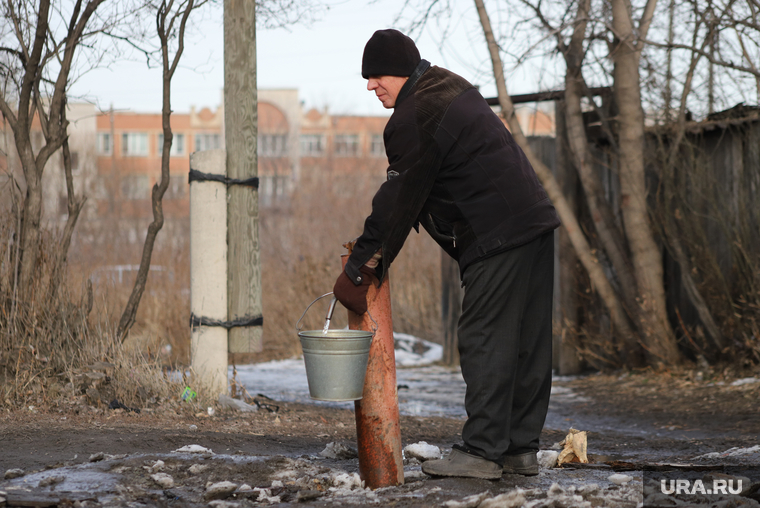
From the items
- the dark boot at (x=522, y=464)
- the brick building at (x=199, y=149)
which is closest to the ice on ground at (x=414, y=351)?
the dark boot at (x=522, y=464)

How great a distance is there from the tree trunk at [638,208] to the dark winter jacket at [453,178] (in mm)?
3894

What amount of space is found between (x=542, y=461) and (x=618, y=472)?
364mm

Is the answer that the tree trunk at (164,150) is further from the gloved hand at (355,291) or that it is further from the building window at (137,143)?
the building window at (137,143)

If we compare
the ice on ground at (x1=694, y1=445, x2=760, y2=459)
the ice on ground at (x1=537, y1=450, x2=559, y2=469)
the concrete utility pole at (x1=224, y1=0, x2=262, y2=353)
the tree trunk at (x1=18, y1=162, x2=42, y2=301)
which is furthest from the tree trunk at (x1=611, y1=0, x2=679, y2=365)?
the tree trunk at (x1=18, y1=162, x2=42, y2=301)

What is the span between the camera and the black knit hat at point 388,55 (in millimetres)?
2992

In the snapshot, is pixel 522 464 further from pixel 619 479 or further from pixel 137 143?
pixel 137 143

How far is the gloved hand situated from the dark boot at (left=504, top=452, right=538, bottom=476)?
3.06 feet

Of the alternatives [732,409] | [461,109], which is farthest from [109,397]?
[732,409]

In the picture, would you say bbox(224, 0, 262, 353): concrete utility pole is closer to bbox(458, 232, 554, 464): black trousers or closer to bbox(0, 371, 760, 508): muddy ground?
bbox(0, 371, 760, 508): muddy ground

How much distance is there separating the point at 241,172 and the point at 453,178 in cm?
236

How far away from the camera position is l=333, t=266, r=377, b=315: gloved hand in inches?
115

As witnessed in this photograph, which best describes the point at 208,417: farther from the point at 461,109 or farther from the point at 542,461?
the point at 461,109

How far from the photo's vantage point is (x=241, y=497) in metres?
2.88

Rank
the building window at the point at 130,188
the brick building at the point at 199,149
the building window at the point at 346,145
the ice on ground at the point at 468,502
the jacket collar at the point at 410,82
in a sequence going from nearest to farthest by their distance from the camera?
the ice on ground at the point at 468,502 < the jacket collar at the point at 410,82 < the brick building at the point at 199,149 < the building window at the point at 130,188 < the building window at the point at 346,145
